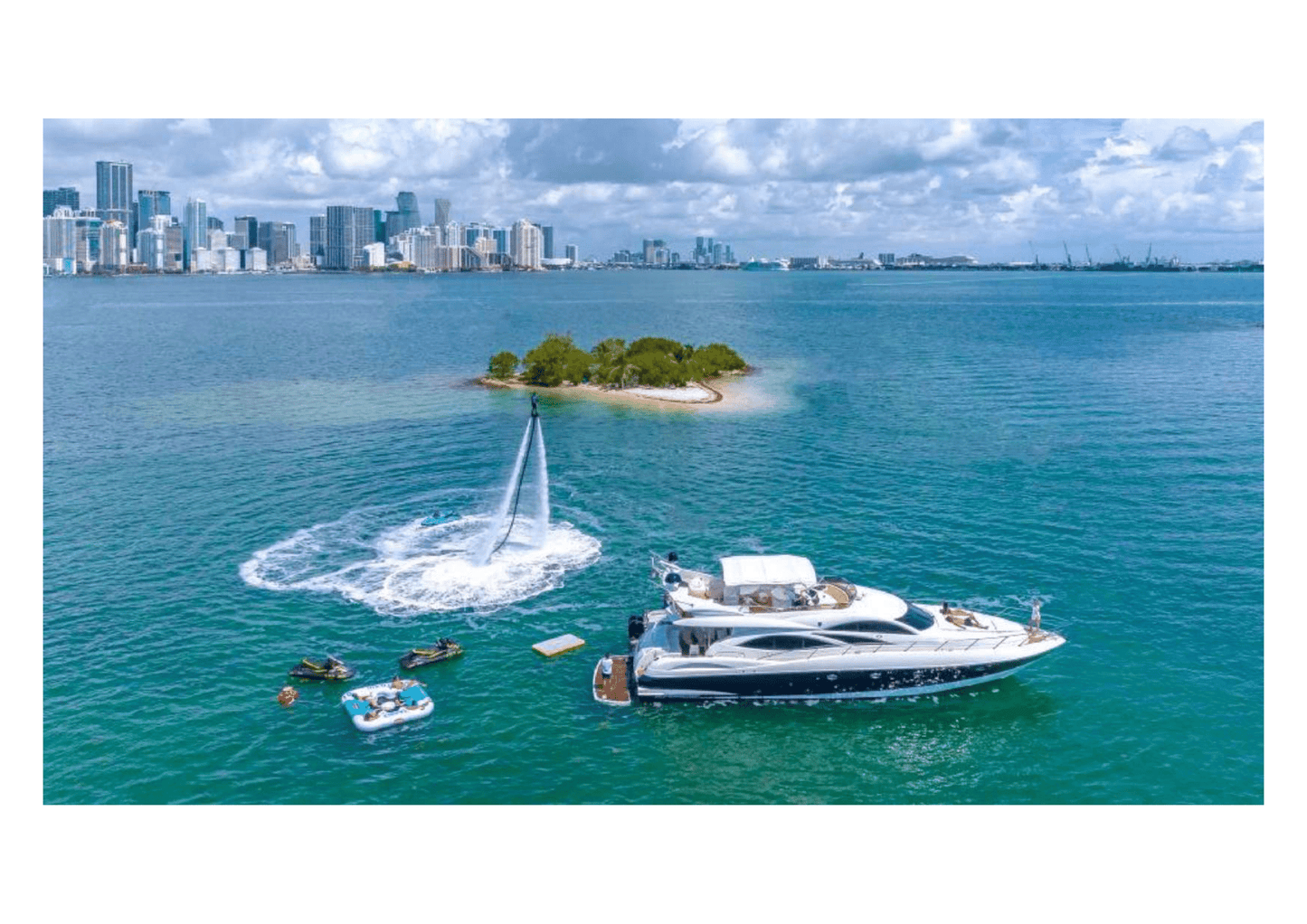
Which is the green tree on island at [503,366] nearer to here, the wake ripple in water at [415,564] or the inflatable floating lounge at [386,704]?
the wake ripple in water at [415,564]

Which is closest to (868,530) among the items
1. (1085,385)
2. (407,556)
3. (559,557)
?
(559,557)

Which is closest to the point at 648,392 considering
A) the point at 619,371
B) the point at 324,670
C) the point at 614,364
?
the point at 619,371

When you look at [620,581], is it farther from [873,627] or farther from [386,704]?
[386,704]

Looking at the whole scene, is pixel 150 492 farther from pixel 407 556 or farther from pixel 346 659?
pixel 346 659

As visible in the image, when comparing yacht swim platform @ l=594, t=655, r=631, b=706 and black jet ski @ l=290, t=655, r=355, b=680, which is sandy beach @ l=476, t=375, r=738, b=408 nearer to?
yacht swim platform @ l=594, t=655, r=631, b=706

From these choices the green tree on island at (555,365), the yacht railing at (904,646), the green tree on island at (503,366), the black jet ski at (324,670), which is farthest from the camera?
the green tree on island at (503,366)

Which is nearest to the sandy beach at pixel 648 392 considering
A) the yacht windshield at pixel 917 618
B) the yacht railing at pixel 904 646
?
the yacht windshield at pixel 917 618

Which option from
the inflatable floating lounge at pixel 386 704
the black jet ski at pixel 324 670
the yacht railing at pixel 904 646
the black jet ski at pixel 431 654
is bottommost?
the inflatable floating lounge at pixel 386 704
